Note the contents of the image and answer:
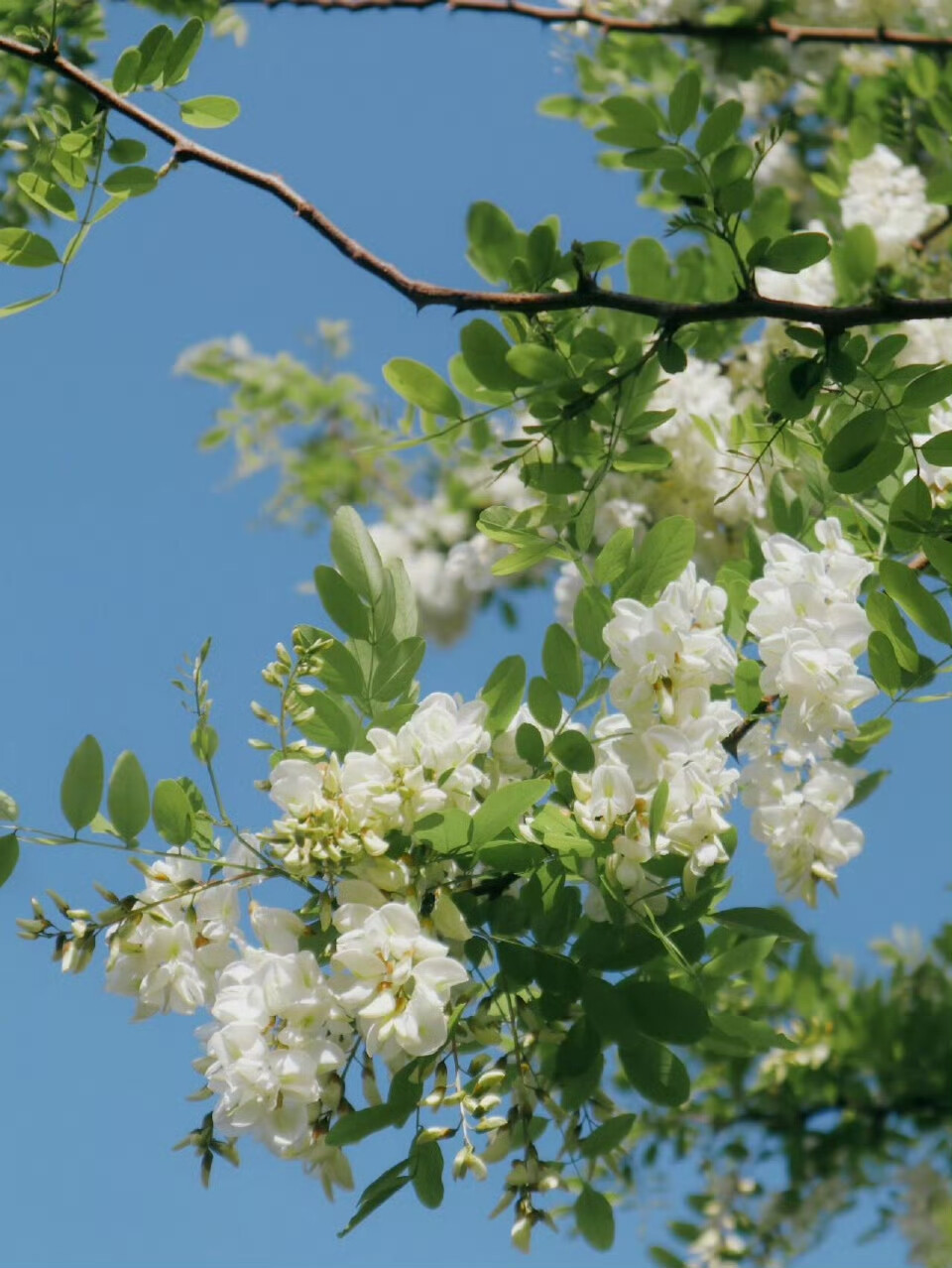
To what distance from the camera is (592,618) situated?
3.20ft

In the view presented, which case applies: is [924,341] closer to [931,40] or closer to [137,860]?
[931,40]

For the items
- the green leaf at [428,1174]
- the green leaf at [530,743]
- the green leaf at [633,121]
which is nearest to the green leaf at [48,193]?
the green leaf at [633,121]

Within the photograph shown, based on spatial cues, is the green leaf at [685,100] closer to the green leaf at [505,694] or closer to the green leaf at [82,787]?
the green leaf at [505,694]

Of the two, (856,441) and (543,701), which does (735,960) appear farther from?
(856,441)

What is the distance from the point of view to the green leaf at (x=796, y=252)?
3.25ft

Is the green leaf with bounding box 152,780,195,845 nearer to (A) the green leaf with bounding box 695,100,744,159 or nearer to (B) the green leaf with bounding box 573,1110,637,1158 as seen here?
(B) the green leaf with bounding box 573,1110,637,1158

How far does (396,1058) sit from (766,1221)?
2.40 m

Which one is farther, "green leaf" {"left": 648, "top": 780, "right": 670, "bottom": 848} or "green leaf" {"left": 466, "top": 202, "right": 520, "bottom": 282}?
"green leaf" {"left": 466, "top": 202, "right": 520, "bottom": 282}

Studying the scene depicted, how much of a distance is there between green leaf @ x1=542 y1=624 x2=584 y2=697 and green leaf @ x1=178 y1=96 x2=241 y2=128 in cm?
55

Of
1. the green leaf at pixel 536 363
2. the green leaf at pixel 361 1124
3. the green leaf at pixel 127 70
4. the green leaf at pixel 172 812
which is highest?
the green leaf at pixel 127 70

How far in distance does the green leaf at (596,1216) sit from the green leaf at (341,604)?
458mm

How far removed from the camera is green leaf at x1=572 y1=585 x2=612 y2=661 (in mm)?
970

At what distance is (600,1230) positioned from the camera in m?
1.00

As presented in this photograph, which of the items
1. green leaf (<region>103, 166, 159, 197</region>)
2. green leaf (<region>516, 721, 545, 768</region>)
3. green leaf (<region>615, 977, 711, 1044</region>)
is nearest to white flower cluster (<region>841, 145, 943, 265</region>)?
green leaf (<region>103, 166, 159, 197</region>)
